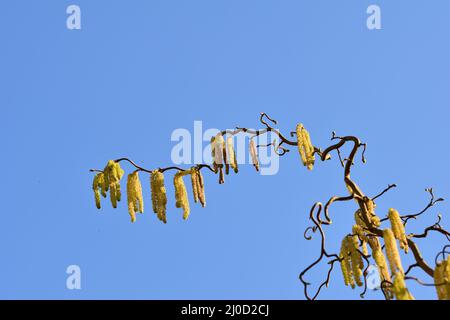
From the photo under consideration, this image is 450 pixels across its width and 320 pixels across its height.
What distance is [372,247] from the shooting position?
298 inches

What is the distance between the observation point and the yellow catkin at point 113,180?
8.08 meters

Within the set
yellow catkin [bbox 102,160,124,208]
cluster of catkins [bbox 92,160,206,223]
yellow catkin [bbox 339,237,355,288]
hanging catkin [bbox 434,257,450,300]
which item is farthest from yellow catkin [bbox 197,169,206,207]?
hanging catkin [bbox 434,257,450,300]

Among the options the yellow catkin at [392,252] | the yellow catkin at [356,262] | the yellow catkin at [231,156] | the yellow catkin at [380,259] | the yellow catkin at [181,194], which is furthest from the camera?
the yellow catkin at [231,156]

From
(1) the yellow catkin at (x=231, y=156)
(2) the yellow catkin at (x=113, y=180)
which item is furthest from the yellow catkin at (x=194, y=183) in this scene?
(2) the yellow catkin at (x=113, y=180)

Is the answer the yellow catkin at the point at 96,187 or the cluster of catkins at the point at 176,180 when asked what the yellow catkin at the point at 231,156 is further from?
the yellow catkin at the point at 96,187

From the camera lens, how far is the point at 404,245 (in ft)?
23.6

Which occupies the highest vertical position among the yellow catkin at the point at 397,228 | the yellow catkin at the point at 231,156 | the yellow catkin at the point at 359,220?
the yellow catkin at the point at 231,156

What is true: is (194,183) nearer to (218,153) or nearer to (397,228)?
(218,153)

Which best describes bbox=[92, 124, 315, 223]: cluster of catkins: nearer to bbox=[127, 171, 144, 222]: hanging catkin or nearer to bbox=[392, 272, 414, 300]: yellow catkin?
bbox=[127, 171, 144, 222]: hanging catkin

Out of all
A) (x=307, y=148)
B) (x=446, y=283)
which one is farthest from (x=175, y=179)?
(x=446, y=283)

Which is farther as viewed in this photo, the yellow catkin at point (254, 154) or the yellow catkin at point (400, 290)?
the yellow catkin at point (254, 154)

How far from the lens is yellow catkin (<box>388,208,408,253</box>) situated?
7141mm
